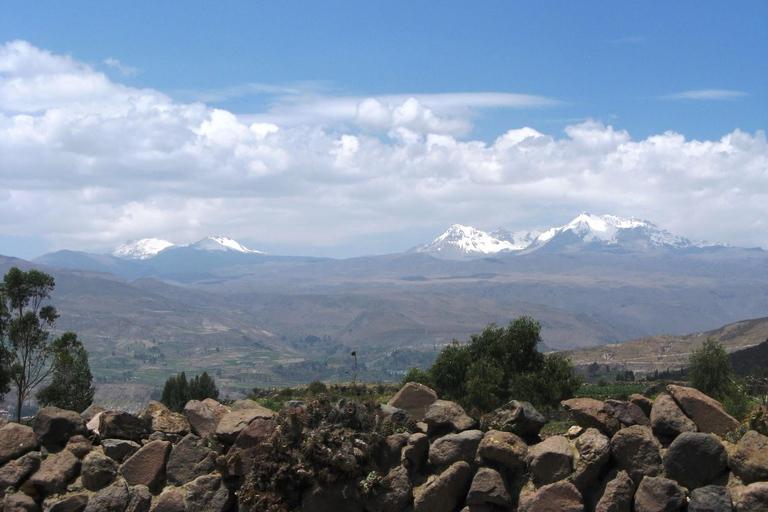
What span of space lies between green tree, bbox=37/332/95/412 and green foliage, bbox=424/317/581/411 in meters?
18.3

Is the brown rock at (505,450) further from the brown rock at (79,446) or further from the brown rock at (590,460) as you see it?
the brown rock at (79,446)

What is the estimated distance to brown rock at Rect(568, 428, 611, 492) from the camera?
11.9 m

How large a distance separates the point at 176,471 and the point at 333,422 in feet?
10.6

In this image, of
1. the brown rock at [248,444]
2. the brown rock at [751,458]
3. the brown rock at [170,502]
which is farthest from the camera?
the brown rock at [170,502]

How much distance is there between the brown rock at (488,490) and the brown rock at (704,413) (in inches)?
131

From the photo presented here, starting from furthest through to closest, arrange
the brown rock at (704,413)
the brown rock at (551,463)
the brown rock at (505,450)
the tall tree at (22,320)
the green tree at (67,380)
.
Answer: the green tree at (67,380)
the tall tree at (22,320)
the brown rock at (505,450)
the brown rock at (704,413)
the brown rock at (551,463)

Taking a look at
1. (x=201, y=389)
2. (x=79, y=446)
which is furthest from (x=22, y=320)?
(x=79, y=446)

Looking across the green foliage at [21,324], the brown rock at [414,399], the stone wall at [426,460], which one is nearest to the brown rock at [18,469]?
the stone wall at [426,460]

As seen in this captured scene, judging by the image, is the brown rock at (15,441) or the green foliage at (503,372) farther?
the green foliage at (503,372)

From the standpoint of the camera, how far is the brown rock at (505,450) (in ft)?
41.6

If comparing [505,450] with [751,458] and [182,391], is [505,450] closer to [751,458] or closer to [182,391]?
[751,458]

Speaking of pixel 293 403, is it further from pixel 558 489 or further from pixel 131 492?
pixel 558 489

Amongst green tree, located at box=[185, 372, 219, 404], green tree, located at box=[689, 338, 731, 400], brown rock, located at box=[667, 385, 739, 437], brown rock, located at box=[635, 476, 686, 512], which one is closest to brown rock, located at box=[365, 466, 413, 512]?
brown rock, located at box=[635, 476, 686, 512]

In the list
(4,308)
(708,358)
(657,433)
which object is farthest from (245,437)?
(708,358)
